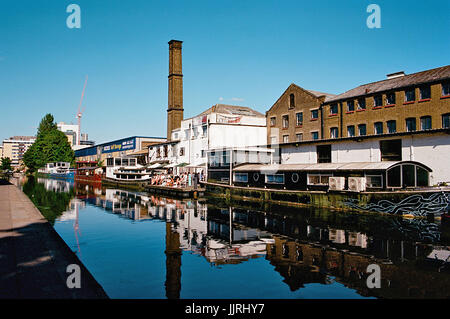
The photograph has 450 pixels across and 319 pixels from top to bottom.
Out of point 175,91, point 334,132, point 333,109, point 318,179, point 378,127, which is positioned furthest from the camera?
point 175,91

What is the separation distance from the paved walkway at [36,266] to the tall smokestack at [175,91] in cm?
5034

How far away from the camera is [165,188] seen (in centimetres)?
4444

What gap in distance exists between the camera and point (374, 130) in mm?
39312

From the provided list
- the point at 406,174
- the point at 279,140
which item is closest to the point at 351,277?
the point at 406,174

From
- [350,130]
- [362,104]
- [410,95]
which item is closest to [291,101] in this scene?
[350,130]

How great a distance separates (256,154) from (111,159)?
3875cm

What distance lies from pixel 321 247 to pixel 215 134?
37.6 m

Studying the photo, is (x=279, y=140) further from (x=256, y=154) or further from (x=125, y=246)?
(x=125, y=246)

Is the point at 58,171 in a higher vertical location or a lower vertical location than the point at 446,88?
lower

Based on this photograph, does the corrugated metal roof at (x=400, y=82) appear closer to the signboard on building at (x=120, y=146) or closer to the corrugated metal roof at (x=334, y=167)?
the corrugated metal roof at (x=334, y=167)

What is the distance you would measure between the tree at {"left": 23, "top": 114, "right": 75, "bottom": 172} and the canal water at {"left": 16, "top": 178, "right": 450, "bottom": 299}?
82.0 metres

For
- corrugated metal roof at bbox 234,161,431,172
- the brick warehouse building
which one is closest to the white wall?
the brick warehouse building

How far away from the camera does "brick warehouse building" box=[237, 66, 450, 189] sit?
25.6 m

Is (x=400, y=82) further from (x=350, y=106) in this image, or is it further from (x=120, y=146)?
(x=120, y=146)
